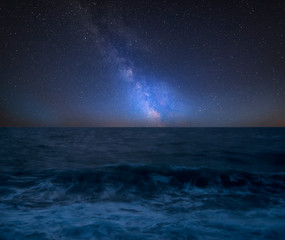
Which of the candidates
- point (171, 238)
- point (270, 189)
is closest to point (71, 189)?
point (171, 238)

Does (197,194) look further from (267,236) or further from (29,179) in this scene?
(29,179)

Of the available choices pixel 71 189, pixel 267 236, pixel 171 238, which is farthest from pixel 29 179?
pixel 267 236

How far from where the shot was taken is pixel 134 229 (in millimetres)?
3258

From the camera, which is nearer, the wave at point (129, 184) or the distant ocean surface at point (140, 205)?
the distant ocean surface at point (140, 205)

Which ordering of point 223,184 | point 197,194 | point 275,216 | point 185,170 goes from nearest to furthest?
point 275,216 → point 197,194 → point 223,184 → point 185,170

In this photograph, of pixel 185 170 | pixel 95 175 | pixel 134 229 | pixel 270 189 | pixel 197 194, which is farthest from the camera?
pixel 185 170

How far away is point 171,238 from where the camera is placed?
2.98 m

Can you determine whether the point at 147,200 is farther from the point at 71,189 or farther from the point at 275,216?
the point at 275,216

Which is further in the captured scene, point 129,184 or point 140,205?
point 129,184

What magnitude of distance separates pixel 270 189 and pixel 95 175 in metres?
5.23

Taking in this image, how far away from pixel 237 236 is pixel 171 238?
0.96 metres

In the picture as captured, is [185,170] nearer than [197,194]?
No

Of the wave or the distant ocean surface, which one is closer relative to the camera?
the distant ocean surface

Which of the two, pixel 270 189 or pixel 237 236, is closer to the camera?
pixel 237 236
